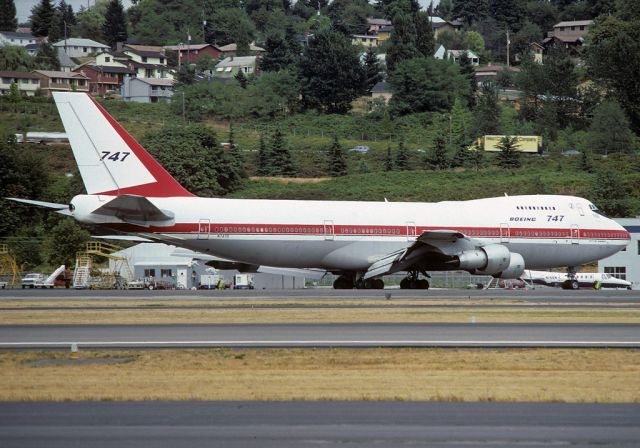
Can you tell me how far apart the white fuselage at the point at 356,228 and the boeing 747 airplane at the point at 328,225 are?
0.04 metres

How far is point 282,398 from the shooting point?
1723 centimetres

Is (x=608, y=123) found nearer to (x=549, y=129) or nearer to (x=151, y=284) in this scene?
(x=549, y=129)

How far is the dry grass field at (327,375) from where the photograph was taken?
17547 mm

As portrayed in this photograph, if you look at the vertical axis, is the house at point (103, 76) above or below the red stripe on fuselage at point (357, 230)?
above

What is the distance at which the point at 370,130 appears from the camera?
121688mm

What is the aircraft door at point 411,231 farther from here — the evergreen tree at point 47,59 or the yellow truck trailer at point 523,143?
the evergreen tree at point 47,59

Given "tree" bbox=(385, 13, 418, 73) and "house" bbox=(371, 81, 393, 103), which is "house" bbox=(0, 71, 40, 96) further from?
"tree" bbox=(385, 13, 418, 73)

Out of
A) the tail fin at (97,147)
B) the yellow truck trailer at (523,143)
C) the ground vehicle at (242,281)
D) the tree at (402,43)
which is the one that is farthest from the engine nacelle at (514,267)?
the tree at (402,43)

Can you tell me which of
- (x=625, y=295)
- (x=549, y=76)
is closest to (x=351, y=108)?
(x=549, y=76)

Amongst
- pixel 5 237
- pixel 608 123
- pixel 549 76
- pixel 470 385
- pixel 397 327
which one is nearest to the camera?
pixel 470 385

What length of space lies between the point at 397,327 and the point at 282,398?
10.4 m

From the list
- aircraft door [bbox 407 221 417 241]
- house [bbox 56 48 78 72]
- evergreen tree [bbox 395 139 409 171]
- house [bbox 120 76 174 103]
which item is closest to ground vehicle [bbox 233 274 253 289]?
aircraft door [bbox 407 221 417 241]

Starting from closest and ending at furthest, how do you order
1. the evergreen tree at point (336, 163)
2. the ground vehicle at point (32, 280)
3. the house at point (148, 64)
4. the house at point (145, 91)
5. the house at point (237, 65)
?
the ground vehicle at point (32, 280)
the evergreen tree at point (336, 163)
the house at point (145, 91)
the house at point (148, 64)
the house at point (237, 65)

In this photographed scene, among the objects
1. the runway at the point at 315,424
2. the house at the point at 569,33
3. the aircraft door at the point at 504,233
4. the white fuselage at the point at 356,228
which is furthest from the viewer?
the house at the point at 569,33
